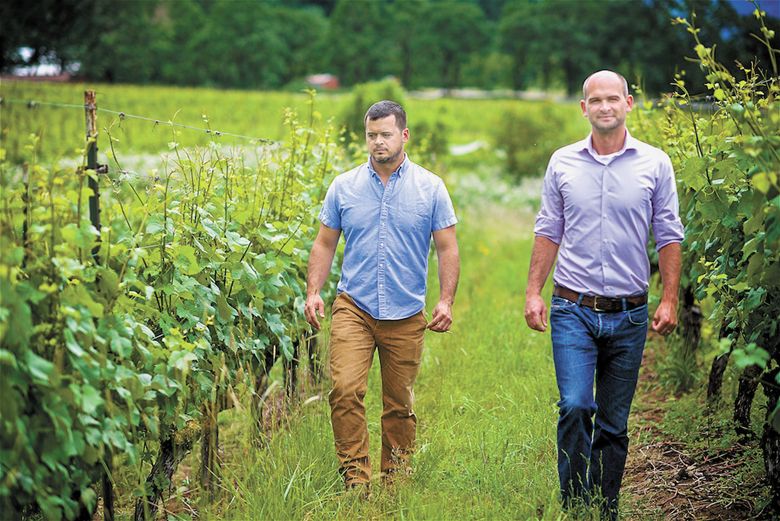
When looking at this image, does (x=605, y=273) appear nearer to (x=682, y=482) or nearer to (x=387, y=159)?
(x=387, y=159)

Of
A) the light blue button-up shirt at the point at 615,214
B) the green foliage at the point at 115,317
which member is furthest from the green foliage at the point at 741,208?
the green foliage at the point at 115,317

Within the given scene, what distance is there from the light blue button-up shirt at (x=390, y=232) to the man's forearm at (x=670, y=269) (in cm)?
121

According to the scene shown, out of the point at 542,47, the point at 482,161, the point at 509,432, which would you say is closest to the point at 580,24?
the point at 542,47

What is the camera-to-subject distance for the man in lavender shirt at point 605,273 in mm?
4672

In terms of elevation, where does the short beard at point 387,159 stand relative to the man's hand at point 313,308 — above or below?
above

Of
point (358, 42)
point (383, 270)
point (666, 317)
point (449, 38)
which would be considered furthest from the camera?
point (449, 38)

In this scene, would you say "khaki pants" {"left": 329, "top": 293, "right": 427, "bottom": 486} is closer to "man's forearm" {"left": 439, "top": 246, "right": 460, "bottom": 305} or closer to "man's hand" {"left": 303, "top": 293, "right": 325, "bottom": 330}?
"man's hand" {"left": 303, "top": 293, "right": 325, "bottom": 330}

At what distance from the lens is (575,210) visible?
187 inches

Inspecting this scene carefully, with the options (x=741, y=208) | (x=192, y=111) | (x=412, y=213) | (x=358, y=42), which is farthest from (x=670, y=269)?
(x=358, y=42)

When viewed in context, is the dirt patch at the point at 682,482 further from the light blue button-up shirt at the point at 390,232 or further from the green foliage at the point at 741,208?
the light blue button-up shirt at the point at 390,232

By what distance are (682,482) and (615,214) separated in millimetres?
1962

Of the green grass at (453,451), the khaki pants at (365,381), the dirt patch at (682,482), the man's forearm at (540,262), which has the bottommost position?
the dirt patch at (682,482)

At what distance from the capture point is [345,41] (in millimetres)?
97500

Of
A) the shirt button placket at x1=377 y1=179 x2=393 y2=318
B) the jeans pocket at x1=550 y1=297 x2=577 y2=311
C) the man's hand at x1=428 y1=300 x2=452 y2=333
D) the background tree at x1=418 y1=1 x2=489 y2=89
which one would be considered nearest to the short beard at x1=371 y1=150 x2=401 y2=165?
the shirt button placket at x1=377 y1=179 x2=393 y2=318
